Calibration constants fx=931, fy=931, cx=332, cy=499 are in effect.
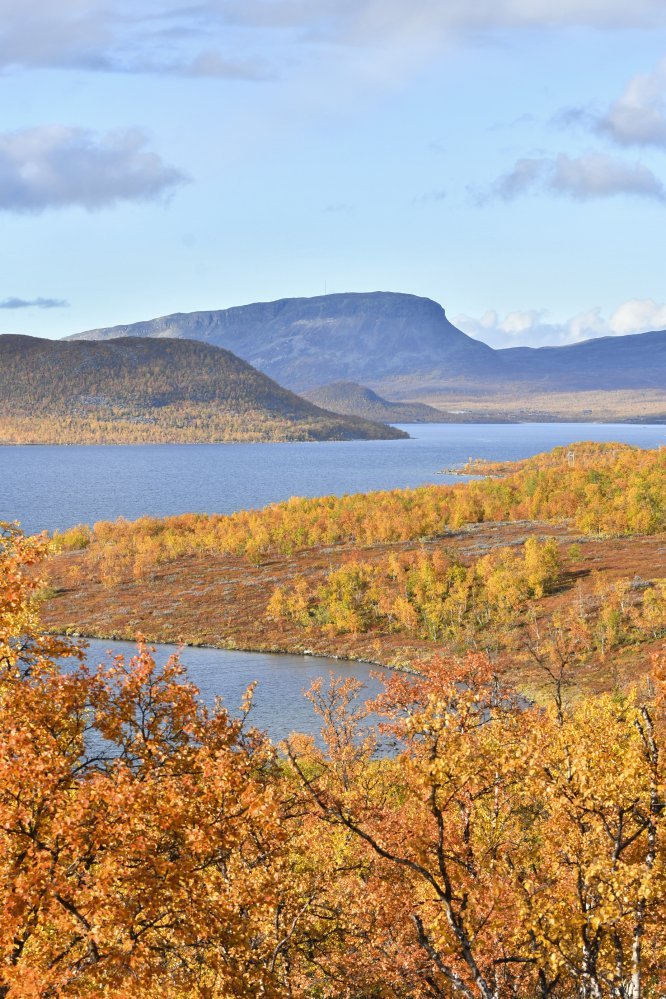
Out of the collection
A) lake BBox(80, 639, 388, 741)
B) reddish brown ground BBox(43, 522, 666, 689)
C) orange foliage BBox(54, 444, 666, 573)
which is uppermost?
orange foliage BBox(54, 444, 666, 573)

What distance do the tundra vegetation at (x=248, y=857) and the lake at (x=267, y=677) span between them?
50018 mm

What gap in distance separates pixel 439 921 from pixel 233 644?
89.1 m

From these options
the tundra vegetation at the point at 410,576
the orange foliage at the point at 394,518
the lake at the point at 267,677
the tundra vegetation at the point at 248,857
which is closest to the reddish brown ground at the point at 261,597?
the tundra vegetation at the point at 410,576

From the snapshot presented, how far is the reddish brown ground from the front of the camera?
102m

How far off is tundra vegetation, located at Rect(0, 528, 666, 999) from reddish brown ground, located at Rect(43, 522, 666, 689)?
6556 cm

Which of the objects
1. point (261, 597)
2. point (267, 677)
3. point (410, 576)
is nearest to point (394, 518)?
point (410, 576)

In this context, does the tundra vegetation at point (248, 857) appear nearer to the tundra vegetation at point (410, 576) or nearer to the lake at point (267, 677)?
the lake at point (267, 677)

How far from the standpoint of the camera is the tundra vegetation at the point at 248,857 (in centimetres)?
1480

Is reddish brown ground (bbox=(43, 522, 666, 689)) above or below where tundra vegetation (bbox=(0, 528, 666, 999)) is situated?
below

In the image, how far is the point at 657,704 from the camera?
21953 mm

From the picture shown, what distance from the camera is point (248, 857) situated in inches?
879

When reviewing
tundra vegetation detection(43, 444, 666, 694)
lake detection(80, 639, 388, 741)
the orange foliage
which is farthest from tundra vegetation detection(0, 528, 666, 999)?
the orange foliage

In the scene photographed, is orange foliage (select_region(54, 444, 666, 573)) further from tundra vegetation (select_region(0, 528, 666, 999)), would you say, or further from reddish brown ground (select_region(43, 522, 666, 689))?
tundra vegetation (select_region(0, 528, 666, 999))

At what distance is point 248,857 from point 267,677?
228 feet
